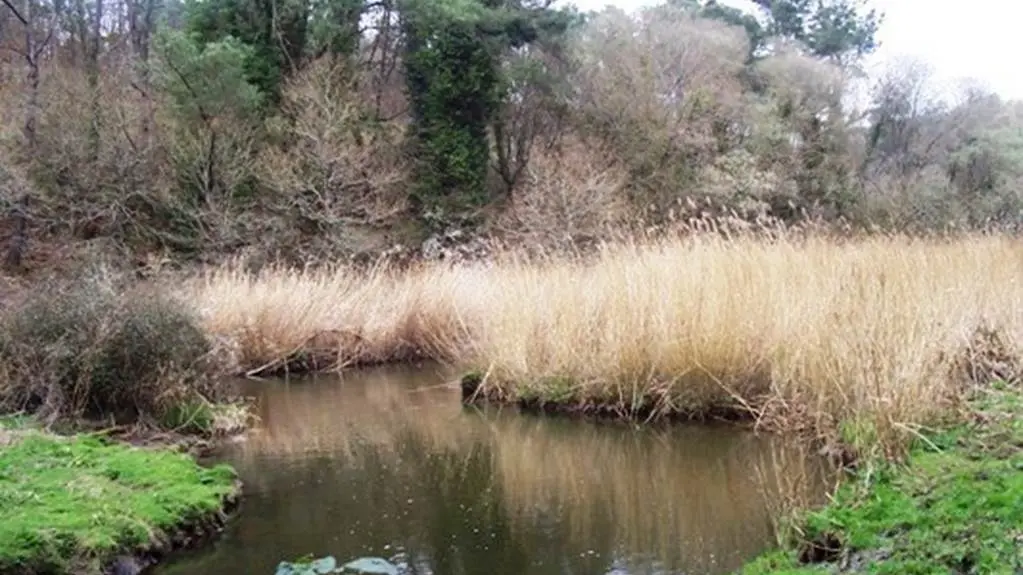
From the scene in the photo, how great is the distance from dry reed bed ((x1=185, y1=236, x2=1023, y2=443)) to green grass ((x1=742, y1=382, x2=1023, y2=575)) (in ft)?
1.34

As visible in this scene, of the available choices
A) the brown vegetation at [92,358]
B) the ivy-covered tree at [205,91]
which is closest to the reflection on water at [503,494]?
the brown vegetation at [92,358]

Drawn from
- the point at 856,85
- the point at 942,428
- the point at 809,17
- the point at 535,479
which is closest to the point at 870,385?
the point at 942,428

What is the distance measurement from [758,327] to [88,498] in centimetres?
459

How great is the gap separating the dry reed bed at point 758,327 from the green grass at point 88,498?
3164 millimetres

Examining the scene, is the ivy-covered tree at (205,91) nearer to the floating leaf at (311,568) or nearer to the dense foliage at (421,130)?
the dense foliage at (421,130)

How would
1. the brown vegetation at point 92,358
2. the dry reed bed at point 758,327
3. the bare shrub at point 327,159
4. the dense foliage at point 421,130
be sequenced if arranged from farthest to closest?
the bare shrub at point 327,159 < the dense foliage at point 421,130 < the brown vegetation at point 92,358 < the dry reed bed at point 758,327

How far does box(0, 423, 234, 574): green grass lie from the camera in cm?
372

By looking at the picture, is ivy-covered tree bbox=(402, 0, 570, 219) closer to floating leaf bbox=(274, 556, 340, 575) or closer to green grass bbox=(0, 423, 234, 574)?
green grass bbox=(0, 423, 234, 574)

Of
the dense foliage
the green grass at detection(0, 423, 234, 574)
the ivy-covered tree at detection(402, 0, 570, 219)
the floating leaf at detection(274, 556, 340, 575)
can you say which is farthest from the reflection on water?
the ivy-covered tree at detection(402, 0, 570, 219)

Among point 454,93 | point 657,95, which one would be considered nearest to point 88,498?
point 454,93

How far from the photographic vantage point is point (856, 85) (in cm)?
2708

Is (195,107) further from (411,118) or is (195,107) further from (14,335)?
(14,335)

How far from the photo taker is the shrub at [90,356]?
632 cm

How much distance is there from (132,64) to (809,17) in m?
21.4
